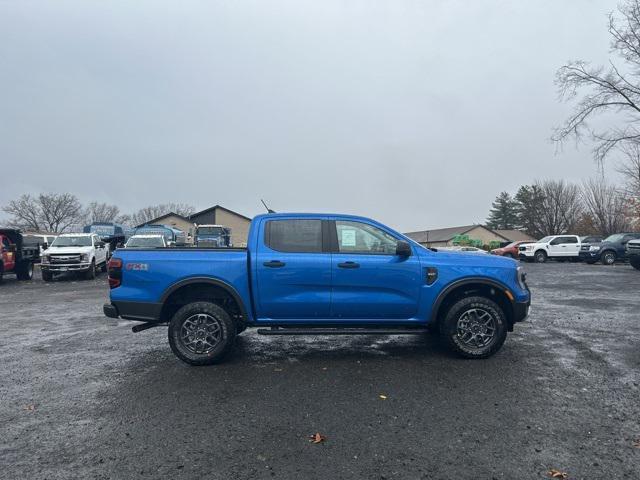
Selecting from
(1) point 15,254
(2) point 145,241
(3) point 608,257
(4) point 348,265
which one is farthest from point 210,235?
(3) point 608,257

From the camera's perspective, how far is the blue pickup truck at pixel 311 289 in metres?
5.12

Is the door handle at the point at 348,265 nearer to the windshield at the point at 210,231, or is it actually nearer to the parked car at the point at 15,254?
the parked car at the point at 15,254

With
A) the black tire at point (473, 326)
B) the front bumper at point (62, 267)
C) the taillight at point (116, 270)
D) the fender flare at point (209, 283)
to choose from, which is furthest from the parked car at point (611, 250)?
the front bumper at point (62, 267)

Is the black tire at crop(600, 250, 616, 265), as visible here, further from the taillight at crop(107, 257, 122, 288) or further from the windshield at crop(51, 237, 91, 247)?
the windshield at crop(51, 237, 91, 247)

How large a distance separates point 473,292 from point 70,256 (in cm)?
1647

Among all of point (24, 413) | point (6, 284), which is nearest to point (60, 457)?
point (24, 413)

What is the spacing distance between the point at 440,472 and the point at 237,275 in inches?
125

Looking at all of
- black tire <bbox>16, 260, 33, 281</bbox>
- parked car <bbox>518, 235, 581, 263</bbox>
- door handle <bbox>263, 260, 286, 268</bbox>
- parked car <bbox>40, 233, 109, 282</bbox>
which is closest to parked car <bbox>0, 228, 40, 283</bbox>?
black tire <bbox>16, 260, 33, 281</bbox>

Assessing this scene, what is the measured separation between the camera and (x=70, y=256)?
655 inches

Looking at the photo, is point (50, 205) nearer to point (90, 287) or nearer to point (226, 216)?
point (226, 216)

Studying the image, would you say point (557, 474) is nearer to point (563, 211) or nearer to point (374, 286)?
point (374, 286)

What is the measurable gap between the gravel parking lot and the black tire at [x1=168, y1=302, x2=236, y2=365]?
0.20m

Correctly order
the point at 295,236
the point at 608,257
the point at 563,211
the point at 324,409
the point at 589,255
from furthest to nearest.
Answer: the point at 563,211
the point at 589,255
the point at 608,257
the point at 295,236
the point at 324,409

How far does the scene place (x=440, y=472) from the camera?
9.22 feet
